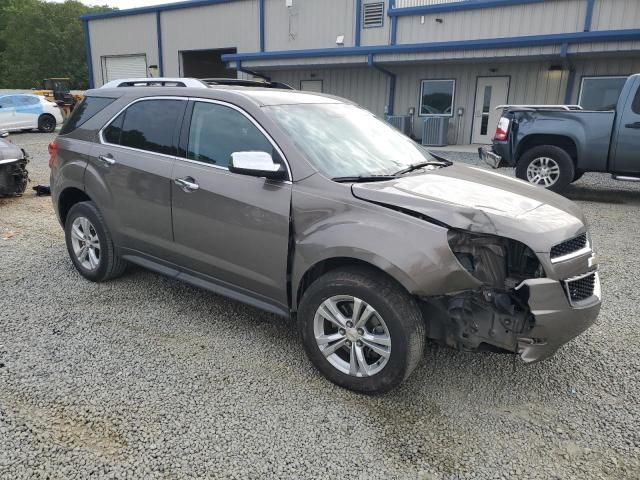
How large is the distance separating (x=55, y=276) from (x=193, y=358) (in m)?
2.27

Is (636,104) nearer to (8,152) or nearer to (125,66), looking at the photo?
(8,152)

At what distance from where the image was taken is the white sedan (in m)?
19.3

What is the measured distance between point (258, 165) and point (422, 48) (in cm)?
1485

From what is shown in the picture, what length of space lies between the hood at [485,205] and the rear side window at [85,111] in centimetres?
277

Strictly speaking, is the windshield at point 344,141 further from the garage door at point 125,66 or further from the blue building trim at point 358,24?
the garage door at point 125,66

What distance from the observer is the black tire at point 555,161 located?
8.81m

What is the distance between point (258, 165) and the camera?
124 inches

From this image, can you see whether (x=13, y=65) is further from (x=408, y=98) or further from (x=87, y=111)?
(x=87, y=111)

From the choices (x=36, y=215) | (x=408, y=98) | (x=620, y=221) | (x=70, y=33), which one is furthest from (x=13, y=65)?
(x=620, y=221)

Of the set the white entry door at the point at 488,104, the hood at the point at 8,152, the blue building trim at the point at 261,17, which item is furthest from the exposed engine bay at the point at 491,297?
the blue building trim at the point at 261,17

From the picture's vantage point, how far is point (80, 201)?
Result: 4770mm

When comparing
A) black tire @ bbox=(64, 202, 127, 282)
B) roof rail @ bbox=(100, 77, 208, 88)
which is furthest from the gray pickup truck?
black tire @ bbox=(64, 202, 127, 282)

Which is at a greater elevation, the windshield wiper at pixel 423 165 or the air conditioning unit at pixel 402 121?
the windshield wiper at pixel 423 165

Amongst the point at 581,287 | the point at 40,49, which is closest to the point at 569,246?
the point at 581,287
